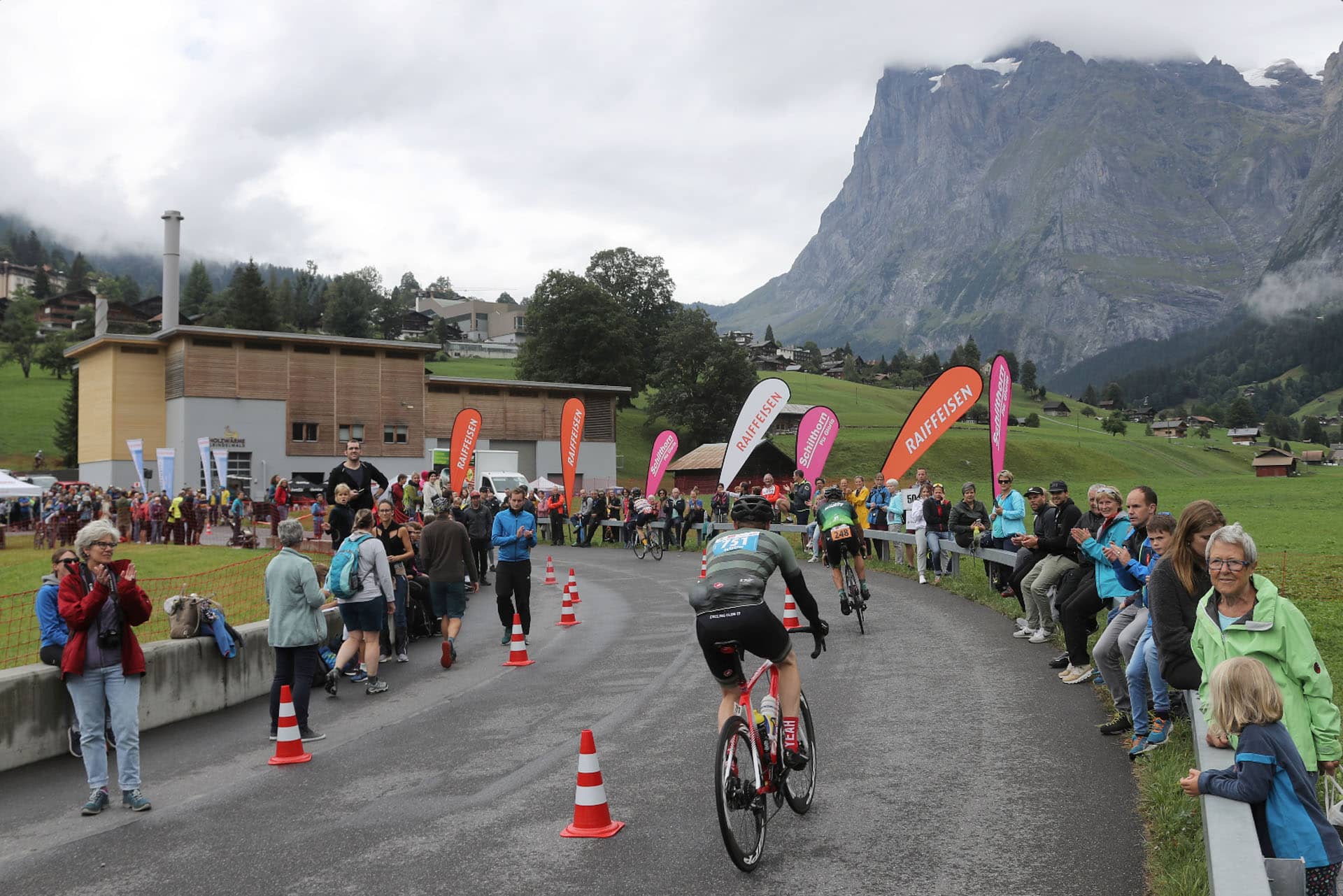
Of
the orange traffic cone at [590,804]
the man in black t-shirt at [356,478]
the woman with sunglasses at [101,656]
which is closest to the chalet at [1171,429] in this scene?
the man in black t-shirt at [356,478]

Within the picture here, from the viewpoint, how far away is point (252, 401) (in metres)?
55.0

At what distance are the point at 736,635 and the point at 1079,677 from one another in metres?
5.20

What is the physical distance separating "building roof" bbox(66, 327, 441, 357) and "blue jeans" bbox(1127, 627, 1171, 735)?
53.1 meters

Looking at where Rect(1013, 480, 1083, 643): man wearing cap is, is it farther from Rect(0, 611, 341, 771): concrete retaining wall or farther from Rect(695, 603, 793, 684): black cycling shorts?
Rect(0, 611, 341, 771): concrete retaining wall

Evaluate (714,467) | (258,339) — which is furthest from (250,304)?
(714,467)

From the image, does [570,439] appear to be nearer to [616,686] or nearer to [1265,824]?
[616,686]

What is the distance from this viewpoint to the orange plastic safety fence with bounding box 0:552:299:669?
13.7 meters

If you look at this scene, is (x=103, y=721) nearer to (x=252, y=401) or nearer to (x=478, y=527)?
(x=478, y=527)

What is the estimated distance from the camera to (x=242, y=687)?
1070 centimetres

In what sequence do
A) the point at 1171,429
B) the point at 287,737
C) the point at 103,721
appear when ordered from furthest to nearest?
the point at 1171,429
the point at 287,737
the point at 103,721

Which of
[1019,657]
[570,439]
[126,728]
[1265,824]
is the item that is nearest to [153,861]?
[126,728]

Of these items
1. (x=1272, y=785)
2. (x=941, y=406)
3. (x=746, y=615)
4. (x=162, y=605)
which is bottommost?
(x=162, y=605)

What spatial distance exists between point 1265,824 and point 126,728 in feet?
22.4

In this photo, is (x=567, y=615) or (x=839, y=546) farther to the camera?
(x=567, y=615)
